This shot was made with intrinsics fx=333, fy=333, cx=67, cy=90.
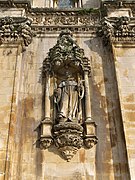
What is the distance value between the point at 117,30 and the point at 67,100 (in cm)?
391

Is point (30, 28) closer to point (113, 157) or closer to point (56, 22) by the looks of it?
point (56, 22)

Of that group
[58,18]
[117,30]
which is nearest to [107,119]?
[117,30]

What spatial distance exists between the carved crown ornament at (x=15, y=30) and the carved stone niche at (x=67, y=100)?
1248 millimetres

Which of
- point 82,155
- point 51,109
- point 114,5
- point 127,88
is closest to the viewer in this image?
point 82,155

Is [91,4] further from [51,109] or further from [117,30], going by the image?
[51,109]

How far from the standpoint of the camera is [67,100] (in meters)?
11.0

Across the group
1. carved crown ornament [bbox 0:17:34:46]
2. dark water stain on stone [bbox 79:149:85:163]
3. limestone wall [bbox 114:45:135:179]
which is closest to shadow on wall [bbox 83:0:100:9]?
carved crown ornament [bbox 0:17:34:46]

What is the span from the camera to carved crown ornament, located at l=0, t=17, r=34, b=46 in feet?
41.9

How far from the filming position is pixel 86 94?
11.3 m

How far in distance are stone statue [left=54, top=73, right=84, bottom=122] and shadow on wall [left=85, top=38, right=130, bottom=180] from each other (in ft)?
1.92

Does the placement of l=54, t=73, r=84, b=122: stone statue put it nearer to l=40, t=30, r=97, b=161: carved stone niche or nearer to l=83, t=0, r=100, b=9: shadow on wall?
l=40, t=30, r=97, b=161: carved stone niche

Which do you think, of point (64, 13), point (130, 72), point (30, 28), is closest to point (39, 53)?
point (30, 28)

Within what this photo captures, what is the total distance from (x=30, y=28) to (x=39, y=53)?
3.89ft

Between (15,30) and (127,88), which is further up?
(15,30)
